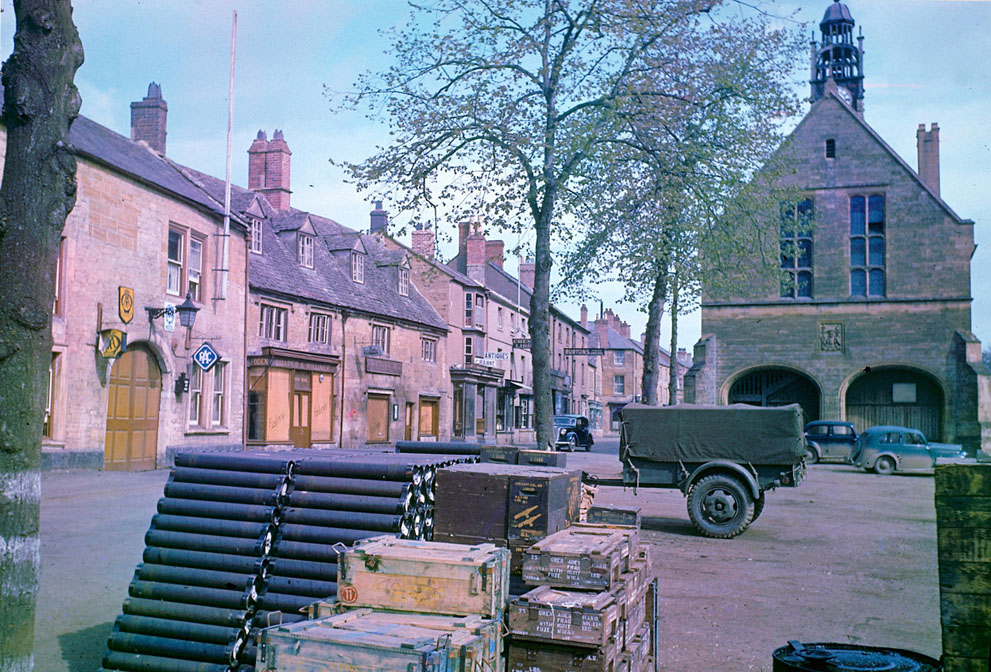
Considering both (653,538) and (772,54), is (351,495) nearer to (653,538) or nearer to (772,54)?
(653,538)

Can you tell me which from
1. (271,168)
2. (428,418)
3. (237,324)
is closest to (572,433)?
(428,418)

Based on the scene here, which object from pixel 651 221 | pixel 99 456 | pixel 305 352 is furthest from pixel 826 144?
pixel 99 456

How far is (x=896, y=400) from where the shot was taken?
1435 inches

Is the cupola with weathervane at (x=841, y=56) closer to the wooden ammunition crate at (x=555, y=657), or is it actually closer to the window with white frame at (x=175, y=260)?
the window with white frame at (x=175, y=260)

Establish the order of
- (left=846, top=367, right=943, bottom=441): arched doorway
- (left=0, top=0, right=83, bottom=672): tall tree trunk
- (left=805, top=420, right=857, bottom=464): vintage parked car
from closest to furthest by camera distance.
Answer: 1. (left=0, top=0, right=83, bottom=672): tall tree trunk
2. (left=805, top=420, right=857, bottom=464): vintage parked car
3. (left=846, top=367, right=943, bottom=441): arched doorway

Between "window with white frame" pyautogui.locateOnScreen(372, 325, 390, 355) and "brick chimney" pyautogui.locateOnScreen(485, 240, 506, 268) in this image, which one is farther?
"brick chimney" pyautogui.locateOnScreen(485, 240, 506, 268)

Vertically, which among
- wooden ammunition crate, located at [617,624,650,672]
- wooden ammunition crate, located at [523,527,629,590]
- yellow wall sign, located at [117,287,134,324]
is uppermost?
yellow wall sign, located at [117,287,134,324]

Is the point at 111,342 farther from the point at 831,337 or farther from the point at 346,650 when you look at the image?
the point at 831,337

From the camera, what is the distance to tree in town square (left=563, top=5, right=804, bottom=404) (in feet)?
57.2

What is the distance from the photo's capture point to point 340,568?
462cm

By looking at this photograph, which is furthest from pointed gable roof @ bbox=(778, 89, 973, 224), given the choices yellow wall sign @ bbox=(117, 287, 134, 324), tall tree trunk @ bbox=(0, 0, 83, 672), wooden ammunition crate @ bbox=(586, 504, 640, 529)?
tall tree trunk @ bbox=(0, 0, 83, 672)

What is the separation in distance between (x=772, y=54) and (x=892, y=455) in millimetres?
14004

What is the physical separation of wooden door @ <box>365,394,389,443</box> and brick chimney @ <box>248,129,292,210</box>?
31.0 feet

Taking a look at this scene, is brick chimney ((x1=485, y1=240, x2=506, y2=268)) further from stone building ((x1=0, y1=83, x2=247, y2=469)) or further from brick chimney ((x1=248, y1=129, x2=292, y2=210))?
stone building ((x1=0, y1=83, x2=247, y2=469))
